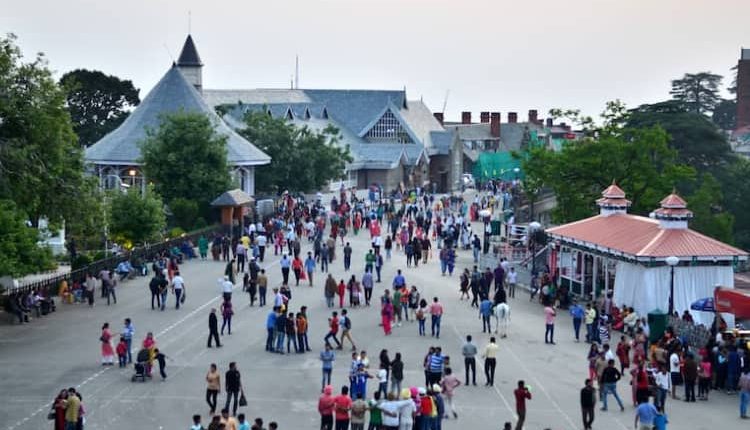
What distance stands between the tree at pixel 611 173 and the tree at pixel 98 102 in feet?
170

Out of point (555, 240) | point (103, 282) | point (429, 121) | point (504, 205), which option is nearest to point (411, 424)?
point (103, 282)

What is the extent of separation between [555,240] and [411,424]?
22.3 metres

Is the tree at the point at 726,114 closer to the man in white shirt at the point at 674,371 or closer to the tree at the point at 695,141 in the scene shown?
the tree at the point at 695,141

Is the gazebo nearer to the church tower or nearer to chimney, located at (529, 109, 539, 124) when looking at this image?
the church tower

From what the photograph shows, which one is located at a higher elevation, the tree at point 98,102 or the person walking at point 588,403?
the tree at point 98,102

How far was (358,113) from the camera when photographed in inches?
4151

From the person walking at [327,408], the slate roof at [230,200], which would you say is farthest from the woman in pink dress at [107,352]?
the slate roof at [230,200]

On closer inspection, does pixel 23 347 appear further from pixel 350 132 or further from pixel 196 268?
pixel 350 132

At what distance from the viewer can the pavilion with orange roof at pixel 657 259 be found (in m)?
36.0

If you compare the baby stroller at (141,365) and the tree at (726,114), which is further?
the tree at (726,114)

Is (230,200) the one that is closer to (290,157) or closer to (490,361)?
(290,157)

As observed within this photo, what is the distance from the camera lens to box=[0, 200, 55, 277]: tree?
105 ft

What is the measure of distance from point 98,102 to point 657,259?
7090cm

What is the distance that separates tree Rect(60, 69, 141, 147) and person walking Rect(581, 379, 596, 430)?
7645 cm
